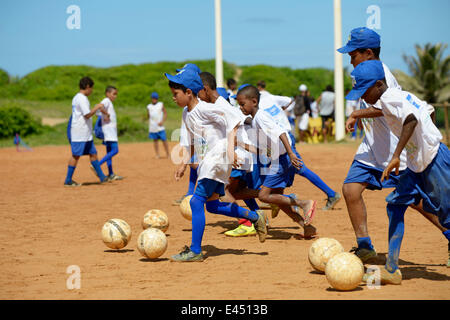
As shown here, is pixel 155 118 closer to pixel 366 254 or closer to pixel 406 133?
pixel 366 254

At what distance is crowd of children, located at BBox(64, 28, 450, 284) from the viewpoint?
5668 mm

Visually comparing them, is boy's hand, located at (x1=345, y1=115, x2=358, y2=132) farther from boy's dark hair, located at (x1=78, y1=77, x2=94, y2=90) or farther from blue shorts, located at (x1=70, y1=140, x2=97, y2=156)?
blue shorts, located at (x1=70, y1=140, x2=97, y2=156)

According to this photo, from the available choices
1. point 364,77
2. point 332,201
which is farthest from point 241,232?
point 364,77

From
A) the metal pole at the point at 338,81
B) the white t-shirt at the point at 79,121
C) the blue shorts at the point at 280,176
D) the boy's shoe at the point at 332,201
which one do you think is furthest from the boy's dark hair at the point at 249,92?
the metal pole at the point at 338,81

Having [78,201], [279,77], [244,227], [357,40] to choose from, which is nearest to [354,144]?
[78,201]

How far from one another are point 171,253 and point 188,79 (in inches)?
81.9

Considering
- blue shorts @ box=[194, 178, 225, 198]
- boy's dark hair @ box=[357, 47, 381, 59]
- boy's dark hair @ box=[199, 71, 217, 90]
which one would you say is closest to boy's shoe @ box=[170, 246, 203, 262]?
blue shorts @ box=[194, 178, 225, 198]

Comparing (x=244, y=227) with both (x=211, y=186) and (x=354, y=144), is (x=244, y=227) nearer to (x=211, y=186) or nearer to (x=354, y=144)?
(x=211, y=186)

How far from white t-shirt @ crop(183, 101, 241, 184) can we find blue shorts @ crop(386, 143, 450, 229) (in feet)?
6.65

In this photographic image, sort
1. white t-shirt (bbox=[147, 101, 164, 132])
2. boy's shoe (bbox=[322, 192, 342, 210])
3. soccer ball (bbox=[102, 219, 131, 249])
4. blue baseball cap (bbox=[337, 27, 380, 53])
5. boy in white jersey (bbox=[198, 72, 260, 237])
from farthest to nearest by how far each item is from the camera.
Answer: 1. white t-shirt (bbox=[147, 101, 164, 132])
2. boy's shoe (bbox=[322, 192, 342, 210])
3. boy in white jersey (bbox=[198, 72, 260, 237])
4. soccer ball (bbox=[102, 219, 131, 249])
5. blue baseball cap (bbox=[337, 27, 380, 53])

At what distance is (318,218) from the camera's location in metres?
9.75

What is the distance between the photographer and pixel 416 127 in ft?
18.6

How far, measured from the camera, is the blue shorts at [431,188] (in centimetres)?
562

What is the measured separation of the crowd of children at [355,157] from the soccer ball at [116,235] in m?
0.84
